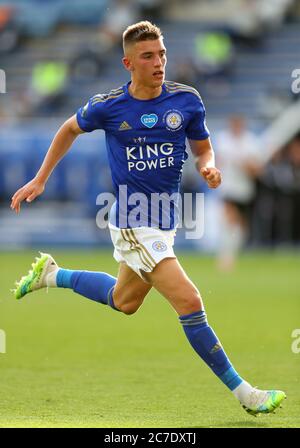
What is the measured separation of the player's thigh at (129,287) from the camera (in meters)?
7.78

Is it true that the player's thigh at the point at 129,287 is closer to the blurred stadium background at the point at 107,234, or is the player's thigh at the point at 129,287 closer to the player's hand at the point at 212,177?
the blurred stadium background at the point at 107,234

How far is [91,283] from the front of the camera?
26.9ft

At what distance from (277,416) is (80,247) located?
50.4ft

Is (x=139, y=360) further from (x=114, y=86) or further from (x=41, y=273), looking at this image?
(x=114, y=86)

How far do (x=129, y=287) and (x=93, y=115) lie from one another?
1.16m

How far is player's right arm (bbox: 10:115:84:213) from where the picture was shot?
25.1 ft

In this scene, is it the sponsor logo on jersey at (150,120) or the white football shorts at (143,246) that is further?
the sponsor logo on jersey at (150,120)

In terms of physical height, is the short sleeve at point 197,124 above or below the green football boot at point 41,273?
above

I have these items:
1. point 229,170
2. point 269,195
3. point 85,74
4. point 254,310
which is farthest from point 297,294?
point 85,74

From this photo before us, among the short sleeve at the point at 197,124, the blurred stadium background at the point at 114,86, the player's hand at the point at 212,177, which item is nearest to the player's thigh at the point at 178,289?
the player's hand at the point at 212,177

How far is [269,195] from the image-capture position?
21750 millimetres

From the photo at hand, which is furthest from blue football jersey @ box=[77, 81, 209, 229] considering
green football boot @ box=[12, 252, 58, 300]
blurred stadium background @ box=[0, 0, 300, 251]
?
blurred stadium background @ box=[0, 0, 300, 251]

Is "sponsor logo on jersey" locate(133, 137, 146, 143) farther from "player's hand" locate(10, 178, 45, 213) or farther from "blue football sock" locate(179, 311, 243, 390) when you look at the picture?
"blue football sock" locate(179, 311, 243, 390)

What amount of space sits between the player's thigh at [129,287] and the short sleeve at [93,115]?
0.92m
